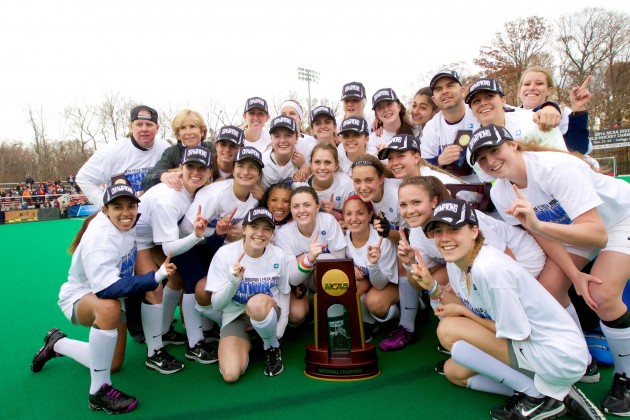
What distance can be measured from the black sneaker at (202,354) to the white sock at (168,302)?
0.58 metres

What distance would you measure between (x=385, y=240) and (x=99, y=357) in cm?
299

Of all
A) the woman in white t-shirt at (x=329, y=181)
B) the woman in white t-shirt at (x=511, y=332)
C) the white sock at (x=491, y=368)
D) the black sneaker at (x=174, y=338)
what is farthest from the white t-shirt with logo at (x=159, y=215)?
the white sock at (x=491, y=368)

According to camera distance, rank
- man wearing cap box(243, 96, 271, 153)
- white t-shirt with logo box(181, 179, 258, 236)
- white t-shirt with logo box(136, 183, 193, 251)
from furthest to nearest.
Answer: man wearing cap box(243, 96, 271, 153)
white t-shirt with logo box(181, 179, 258, 236)
white t-shirt with logo box(136, 183, 193, 251)

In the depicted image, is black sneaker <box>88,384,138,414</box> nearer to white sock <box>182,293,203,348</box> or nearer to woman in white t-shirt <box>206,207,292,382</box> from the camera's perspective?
woman in white t-shirt <box>206,207,292,382</box>

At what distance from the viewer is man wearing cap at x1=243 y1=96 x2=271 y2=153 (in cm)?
629

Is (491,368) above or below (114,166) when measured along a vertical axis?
below

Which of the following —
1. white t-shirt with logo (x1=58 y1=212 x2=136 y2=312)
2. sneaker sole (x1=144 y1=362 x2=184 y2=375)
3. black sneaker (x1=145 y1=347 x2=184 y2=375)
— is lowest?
sneaker sole (x1=144 y1=362 x2=184 y2=375)

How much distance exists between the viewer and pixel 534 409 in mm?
3096

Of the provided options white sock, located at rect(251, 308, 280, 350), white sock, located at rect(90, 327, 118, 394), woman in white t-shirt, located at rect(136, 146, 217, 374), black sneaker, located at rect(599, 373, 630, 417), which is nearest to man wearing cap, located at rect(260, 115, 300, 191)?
woman in white t-shirt, located at rect(136, 146, 217, 374)

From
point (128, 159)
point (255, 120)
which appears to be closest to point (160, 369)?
point (128, 159)

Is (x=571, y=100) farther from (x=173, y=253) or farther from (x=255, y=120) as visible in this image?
(x=173, y=253)

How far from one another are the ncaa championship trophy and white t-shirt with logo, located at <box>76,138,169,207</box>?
2.94 metres

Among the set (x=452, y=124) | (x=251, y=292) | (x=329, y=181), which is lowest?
(x=251, y=292)

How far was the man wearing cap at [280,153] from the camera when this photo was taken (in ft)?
18.1
